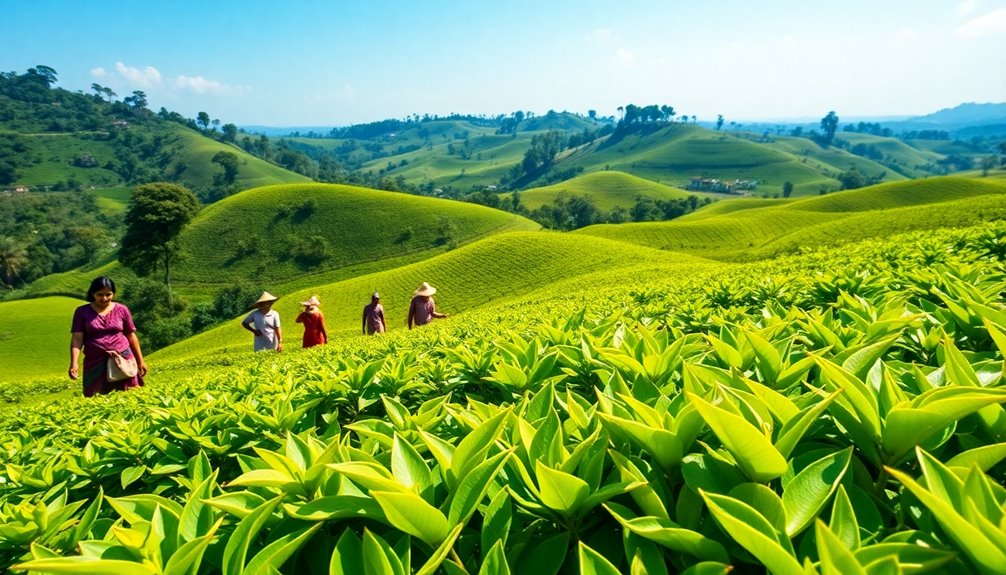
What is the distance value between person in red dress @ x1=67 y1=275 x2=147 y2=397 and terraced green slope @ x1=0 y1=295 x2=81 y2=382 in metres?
40.5

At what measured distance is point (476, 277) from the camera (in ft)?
122

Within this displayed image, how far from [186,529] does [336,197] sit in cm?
8125

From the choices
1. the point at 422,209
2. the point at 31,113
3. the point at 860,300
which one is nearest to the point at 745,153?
the point at 422,209

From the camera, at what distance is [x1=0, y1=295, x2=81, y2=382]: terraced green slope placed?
4137cm

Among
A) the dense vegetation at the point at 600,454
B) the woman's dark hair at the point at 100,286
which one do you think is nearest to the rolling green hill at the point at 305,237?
the woman's dark hair at the point at 100,286

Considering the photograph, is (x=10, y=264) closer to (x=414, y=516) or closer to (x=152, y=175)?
(x=152, y=175)

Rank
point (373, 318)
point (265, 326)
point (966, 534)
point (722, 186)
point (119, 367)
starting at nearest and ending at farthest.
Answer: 1. point (966, 534)
2. point (119, 367)
3. point (265, 326)
4. point (373, 318)
5. point (722, 186)

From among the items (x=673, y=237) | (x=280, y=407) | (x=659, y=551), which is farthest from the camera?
(x=673, y=237)

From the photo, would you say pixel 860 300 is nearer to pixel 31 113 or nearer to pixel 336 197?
pixel 336 197

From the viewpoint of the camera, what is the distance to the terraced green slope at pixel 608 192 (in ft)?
421

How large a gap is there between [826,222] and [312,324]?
108 ft

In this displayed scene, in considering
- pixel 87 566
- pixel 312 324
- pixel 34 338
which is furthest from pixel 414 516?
pixel 34 338

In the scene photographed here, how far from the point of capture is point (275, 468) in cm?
177

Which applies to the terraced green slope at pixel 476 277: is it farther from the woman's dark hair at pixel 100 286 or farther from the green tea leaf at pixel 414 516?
the green tea leaf at pixel 414 516
